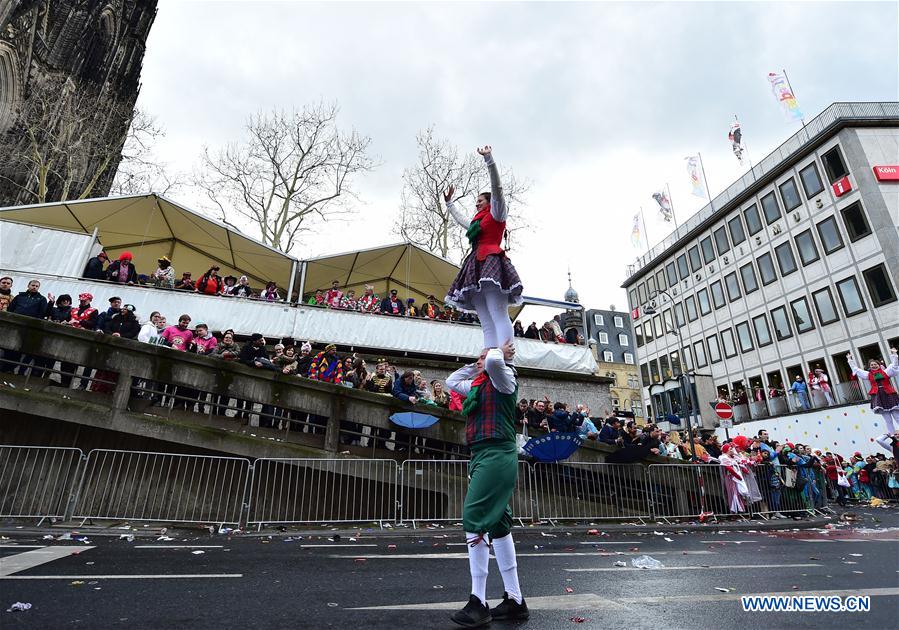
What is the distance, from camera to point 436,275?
22734 mm

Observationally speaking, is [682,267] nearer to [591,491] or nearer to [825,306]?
[825,306]

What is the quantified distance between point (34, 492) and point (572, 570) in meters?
9.69

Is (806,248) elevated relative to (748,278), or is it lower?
lower

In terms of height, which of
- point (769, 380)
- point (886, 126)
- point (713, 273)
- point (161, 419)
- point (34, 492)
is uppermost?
point (886, 126)

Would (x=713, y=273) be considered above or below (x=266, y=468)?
above

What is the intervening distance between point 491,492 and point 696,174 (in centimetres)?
5347

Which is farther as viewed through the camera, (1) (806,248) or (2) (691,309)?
(2) (691,309)

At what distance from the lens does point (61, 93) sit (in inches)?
1147

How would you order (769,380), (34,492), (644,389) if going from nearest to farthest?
1. (34,492)
2. (769,380)
3. (644,389)

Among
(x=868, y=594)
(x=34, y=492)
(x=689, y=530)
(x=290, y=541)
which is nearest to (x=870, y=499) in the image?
(x=689, y=530)

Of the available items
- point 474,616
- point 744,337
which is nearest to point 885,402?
point 474,616

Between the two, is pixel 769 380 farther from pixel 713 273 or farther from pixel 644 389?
pixel 644 389

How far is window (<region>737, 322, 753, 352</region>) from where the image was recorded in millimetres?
41094

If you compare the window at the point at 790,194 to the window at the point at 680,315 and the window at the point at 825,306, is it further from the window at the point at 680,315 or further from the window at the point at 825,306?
the window at the point at 680,315
